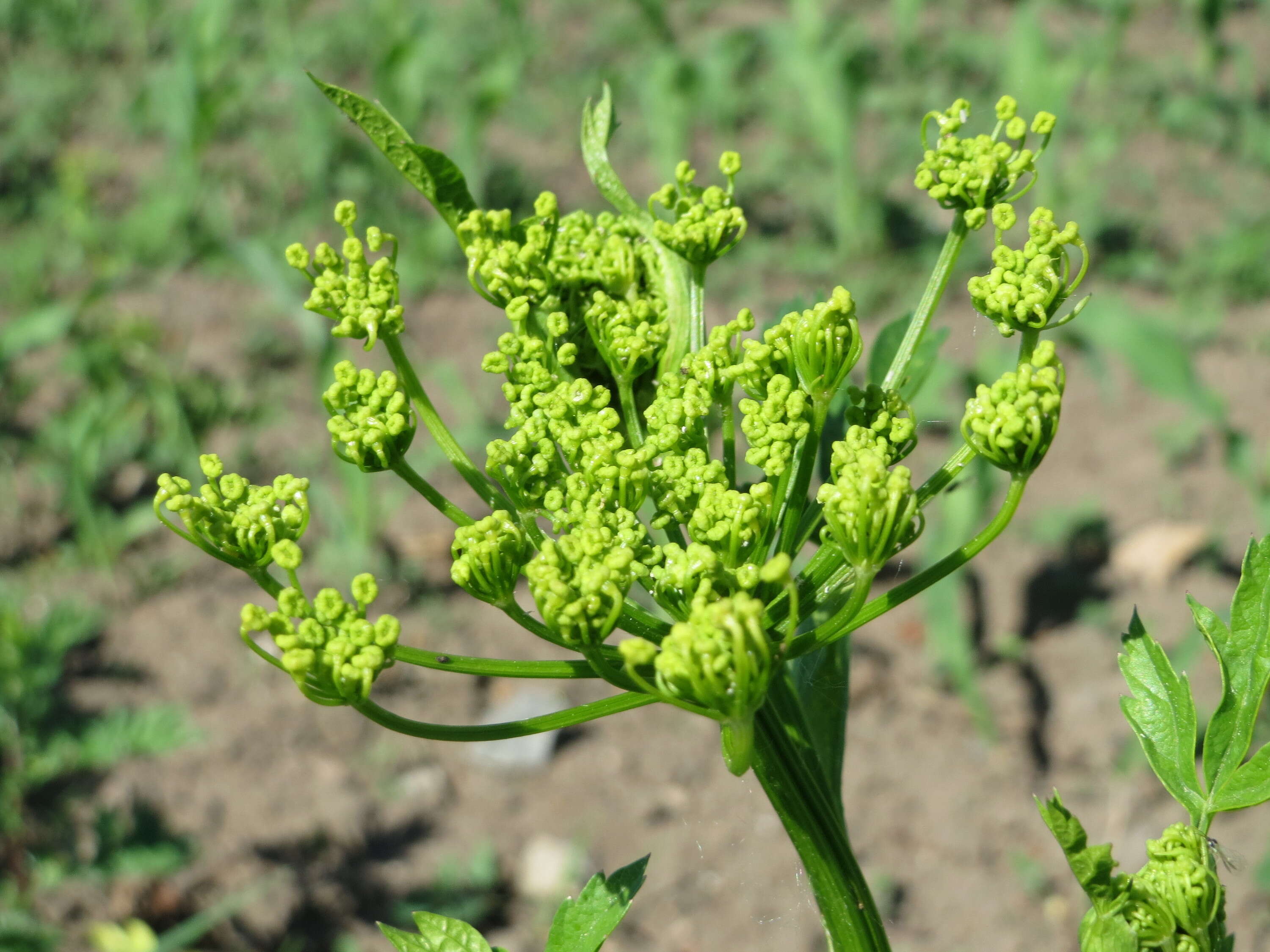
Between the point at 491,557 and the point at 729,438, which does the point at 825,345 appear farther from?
the point at 491,557

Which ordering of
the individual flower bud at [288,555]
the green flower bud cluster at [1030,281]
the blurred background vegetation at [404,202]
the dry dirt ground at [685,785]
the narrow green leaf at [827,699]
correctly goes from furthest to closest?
1. the blurred background vegetation at [404,202]
2. the dry dirt ground at [685,785]
3. the narrow green leaf at [827,699]
4. the green flower bud cluster at [1030,281]
5. the individual flower bud at [288,555]

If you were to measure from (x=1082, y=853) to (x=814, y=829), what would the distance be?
1.01ft

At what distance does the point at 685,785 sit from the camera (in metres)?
4.12

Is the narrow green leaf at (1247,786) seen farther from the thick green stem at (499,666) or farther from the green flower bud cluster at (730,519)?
the thick green stem at (499,666)

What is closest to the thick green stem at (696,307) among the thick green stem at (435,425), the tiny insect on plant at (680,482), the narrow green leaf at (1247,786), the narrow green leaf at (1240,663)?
the tiny insect on plant at (680,482)

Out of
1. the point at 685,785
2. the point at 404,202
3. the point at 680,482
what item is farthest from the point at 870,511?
the point at 404,202

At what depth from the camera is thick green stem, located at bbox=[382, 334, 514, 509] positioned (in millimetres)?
1461

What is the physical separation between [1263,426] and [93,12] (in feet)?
25.6

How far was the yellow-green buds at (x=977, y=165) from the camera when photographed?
4.91 feet

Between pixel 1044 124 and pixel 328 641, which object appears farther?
pixel 1044 124

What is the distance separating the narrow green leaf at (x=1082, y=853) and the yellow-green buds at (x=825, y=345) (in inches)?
21.2

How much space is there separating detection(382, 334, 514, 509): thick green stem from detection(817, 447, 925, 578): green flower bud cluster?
1.34 feet

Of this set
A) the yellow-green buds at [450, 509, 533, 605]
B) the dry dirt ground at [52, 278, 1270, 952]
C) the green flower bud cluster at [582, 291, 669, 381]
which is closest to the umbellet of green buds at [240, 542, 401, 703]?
the yellow-green buds at [450, 509, 533, 605]

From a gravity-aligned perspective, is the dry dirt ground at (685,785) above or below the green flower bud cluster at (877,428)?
below
